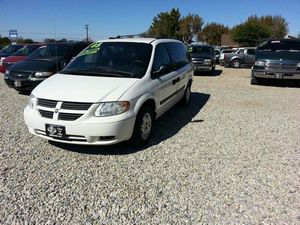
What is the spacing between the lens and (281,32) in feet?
200

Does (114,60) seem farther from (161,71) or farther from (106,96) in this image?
(106,96)

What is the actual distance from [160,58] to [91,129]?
2151 mm

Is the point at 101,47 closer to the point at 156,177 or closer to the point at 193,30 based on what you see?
the point at 156,177

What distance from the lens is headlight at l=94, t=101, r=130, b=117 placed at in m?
3.83

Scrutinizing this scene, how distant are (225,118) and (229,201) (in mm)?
3471

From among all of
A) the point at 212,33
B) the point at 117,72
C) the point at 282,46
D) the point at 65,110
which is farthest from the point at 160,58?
the point at 212,33

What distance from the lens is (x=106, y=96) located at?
3920mm

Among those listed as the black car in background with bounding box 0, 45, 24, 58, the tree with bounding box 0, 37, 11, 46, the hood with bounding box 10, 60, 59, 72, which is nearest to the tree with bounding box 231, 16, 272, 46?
the tree with bounding box 0, 37, 11, 46

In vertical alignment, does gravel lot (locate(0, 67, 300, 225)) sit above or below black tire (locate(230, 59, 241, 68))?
below

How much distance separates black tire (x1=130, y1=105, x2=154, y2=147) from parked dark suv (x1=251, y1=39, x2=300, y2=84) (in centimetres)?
795

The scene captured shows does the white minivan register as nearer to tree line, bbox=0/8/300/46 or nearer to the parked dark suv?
the parked dark suv

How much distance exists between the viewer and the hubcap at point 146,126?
445cm

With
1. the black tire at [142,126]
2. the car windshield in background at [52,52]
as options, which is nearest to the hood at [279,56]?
the car windshield in background at [52,52]

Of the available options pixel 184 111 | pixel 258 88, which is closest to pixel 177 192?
pixel 184 111
